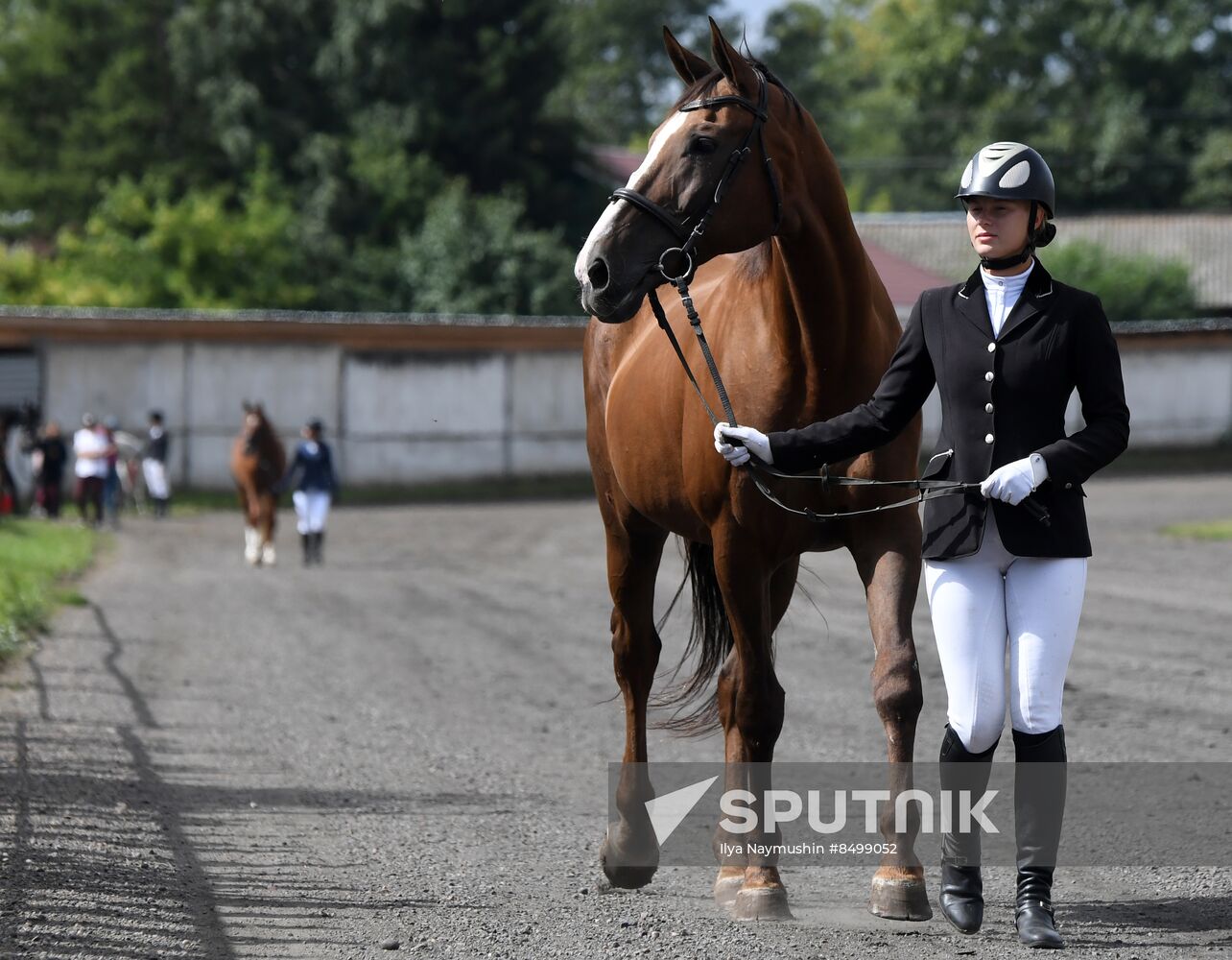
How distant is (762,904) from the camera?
5.03 m

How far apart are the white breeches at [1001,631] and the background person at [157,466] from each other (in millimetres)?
25212

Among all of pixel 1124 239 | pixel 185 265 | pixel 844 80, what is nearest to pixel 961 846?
pixel 185 265

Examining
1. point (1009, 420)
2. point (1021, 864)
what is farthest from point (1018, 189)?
point (1021, 864)

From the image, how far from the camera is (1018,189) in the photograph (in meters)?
4.51

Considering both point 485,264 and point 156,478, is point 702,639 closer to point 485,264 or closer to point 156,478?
point 156,478

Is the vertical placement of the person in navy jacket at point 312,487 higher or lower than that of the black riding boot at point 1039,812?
lower

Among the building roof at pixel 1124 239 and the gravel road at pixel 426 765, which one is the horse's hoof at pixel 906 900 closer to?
the gravel road at pixel 426 765

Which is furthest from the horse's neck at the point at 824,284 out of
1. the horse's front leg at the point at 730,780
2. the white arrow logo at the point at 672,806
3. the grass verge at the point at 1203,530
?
the grass verge at the point at 1203,530

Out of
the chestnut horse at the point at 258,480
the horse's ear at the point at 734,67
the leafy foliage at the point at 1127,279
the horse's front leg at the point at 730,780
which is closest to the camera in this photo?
the horse's ear at the point at 734,67

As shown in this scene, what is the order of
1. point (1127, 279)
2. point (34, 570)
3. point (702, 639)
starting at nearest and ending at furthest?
point (702, 639) < point (34, 570) < point (1127, 279)

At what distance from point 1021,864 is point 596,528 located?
21.3 meters

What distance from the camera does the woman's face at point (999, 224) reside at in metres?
4.56

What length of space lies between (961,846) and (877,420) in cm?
120

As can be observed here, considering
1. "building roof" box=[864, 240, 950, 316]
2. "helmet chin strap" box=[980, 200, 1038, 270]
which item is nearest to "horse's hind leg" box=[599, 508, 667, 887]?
"helmet chin strap" box=[980, 200, 1038, 270]
